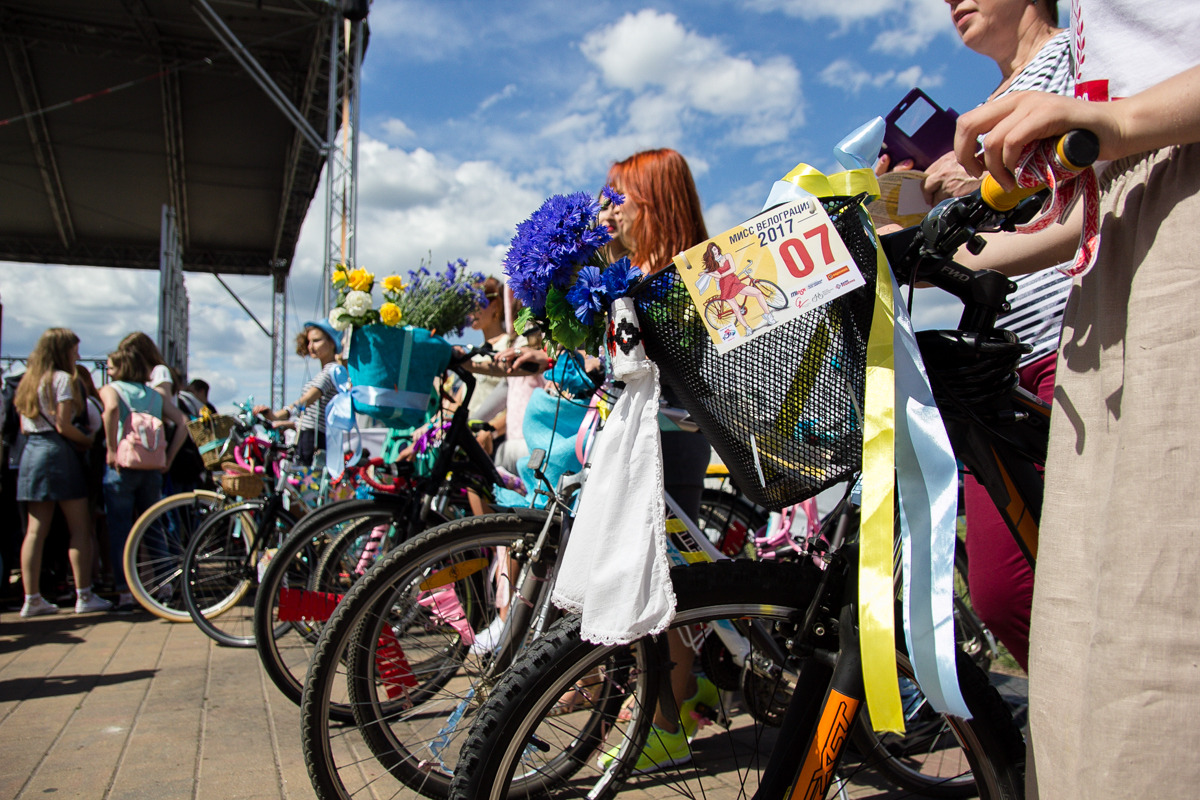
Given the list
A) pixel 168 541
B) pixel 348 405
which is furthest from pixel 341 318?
pixel 168 541

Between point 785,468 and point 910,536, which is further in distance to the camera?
point 785,468

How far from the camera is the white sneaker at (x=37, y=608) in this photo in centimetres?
494

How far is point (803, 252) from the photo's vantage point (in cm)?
103

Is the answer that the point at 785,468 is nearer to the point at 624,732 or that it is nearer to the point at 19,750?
the point at 624,732

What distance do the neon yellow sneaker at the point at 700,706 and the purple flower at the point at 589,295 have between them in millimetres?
1441

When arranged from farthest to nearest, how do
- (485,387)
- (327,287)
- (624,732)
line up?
(327,287) < (485,387) < (624,732)

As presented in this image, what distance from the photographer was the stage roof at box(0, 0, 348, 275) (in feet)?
35.8

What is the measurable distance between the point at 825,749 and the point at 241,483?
3956 mm

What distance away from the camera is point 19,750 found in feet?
8.60

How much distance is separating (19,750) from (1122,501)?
3.25m

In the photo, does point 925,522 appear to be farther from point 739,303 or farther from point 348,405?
point 348,405

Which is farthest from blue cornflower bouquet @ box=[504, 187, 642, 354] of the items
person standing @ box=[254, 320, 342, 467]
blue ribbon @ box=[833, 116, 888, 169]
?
person standing @ box=[254, 320, 342, 467]

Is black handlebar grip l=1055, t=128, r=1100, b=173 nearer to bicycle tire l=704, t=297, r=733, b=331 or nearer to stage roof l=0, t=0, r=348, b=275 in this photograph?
bicycle tire l=704, t=297, r=733, b=331

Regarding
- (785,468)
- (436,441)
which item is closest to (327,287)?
(436,441)
